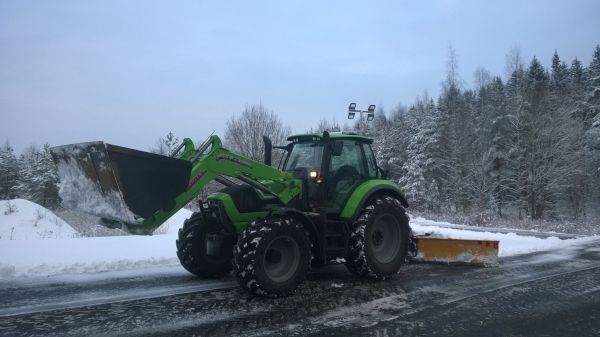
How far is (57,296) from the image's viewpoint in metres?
6.21

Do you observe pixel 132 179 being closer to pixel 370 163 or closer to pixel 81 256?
pixel 370 163

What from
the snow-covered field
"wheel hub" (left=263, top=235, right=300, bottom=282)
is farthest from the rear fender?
the snow-covered field

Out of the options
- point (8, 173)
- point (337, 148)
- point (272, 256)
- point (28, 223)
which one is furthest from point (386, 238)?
point (8, 173)

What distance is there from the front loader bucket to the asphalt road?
1.21 m

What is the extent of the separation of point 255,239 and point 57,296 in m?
2.83

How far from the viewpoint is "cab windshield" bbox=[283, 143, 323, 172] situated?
747 centimetres

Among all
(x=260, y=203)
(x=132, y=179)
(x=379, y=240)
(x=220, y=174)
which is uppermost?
(x=220, y=174)

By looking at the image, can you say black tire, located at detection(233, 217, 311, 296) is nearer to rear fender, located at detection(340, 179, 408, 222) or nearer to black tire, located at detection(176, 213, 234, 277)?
rear fender, located at detection(340, 179, 408, 222)

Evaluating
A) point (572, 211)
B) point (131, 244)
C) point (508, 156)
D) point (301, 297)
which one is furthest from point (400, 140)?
point (301, 297)

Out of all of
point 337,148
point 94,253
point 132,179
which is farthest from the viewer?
point 94,253

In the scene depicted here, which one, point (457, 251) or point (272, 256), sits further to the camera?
point (457, 251)

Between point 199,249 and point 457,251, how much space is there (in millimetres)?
4928

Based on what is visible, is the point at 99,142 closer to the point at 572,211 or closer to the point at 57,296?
the point at 57,296

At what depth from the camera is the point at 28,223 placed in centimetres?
1780
